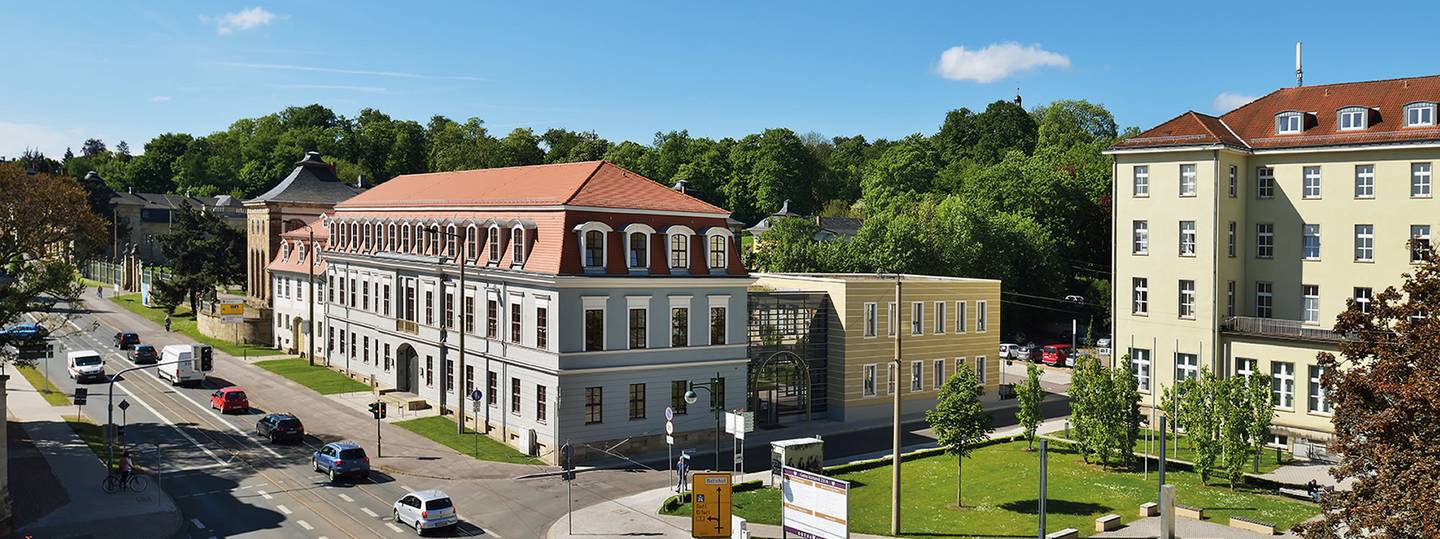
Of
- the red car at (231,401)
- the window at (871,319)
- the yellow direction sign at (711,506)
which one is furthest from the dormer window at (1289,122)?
the red car at (231,401)

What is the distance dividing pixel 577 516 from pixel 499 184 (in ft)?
76.6

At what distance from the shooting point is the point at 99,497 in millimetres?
37719

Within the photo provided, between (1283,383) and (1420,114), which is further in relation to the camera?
(1283,383)

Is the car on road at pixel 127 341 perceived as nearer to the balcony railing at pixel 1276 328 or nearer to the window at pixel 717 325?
the window at pixel 717 325

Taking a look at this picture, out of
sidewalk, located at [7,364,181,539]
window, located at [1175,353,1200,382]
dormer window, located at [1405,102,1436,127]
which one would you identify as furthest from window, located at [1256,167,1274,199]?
sidewalk, located at [7,364,181,539]

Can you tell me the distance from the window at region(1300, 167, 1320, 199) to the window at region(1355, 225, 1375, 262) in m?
2.23

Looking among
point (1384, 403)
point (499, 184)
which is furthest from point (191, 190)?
point (1384, 403)

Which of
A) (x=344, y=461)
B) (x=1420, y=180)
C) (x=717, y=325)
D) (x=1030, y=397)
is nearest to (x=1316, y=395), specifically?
(x=1420, y=180)

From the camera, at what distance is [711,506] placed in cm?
3247

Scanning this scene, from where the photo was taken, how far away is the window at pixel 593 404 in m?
44.7

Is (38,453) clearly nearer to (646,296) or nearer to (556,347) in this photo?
(556,347)

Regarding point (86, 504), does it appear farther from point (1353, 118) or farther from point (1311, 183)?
point (1353, 118)

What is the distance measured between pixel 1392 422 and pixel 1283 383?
2722 cm

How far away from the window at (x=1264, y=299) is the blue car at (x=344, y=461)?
38378mm
